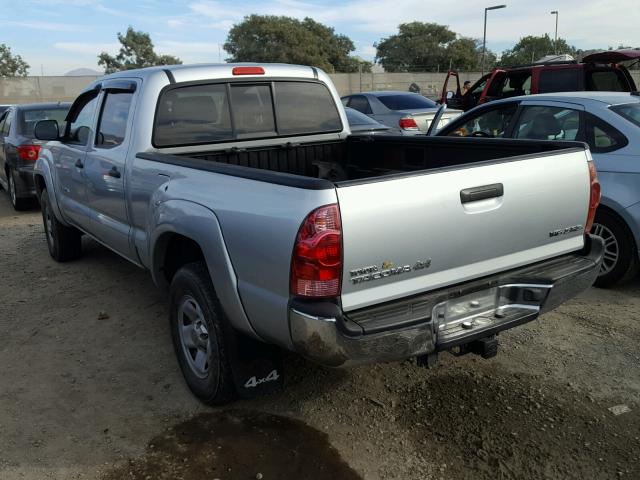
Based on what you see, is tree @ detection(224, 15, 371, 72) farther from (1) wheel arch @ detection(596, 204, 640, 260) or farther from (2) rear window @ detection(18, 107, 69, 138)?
(1) wheel arch @ detection(596, 204, 640, 260)

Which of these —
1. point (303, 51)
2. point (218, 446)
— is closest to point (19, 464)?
point (218, 446)

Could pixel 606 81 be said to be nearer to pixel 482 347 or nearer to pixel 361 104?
pixel 361 104

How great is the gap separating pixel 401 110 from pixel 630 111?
24.5 feet

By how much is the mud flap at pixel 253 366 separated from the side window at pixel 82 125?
2.76 meters

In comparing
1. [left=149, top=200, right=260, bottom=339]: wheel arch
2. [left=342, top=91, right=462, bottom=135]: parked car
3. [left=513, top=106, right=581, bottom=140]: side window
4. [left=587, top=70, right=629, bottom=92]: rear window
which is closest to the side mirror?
[left=149, top=200, right=260, bottom=339]: wheel arch

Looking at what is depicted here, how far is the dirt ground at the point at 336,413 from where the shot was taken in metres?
2.84

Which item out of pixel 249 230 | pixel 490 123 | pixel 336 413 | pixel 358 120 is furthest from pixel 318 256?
pixel 358 120

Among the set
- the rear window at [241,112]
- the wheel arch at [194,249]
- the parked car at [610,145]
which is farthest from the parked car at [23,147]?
the parked car at [610,145]

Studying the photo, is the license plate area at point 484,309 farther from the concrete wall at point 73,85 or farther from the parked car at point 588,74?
the concrete wall at point 73,85

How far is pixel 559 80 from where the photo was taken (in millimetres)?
9734

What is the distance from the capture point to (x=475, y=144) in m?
3.88

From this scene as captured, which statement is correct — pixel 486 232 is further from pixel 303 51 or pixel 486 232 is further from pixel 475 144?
pixel 303 51

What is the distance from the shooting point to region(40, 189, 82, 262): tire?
6082mm

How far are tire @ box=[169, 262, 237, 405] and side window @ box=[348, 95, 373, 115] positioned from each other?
9846 millimetres
